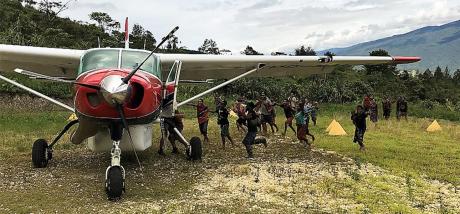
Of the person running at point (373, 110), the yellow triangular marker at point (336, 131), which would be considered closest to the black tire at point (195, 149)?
the yellow triangular marker at point (336, 131)

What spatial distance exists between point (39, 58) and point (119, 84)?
486 centimetres

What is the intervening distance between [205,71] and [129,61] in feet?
17.0

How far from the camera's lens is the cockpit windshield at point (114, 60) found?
8289 millimetres

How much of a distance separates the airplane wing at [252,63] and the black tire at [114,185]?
12.9 feet

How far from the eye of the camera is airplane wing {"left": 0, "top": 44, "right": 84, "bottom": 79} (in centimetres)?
1062

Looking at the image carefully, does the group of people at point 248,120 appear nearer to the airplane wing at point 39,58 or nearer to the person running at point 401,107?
the airplane wing at point 39,58

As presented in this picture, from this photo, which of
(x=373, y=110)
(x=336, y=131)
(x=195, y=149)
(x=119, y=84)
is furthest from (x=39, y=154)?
(x=373, y=110)

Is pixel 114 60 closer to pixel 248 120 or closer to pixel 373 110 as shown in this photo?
pixel 248 120

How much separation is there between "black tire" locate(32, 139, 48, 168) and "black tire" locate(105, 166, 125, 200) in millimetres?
3178

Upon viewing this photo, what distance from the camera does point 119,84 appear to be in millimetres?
6957

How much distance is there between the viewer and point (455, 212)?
278 inches

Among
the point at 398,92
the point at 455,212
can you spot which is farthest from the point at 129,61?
the point at 398,92

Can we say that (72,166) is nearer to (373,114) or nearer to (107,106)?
(107,106)

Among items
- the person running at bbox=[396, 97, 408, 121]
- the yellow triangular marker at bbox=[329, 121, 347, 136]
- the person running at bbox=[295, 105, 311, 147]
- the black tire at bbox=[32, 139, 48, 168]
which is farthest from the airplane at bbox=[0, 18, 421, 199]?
the person running at bbox=[396, 97, 408, 121]
